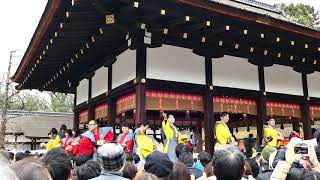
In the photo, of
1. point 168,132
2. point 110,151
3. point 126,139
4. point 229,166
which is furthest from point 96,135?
point 229,166

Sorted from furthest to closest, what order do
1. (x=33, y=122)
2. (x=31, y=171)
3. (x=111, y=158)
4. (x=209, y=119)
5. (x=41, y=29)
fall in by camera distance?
(x=33, y=122)
(x=209, y=119)
(x=41, y=29)
(x=111, y=158)
(x=31, y=171)

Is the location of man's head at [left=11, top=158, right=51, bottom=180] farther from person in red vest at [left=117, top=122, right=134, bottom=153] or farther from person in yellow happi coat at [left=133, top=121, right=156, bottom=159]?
person in red vest at [left=117, top=122, right=134, bottom=153]

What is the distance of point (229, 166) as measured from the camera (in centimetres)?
229

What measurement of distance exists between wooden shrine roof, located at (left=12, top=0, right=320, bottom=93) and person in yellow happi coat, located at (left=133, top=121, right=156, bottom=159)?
2.17 m

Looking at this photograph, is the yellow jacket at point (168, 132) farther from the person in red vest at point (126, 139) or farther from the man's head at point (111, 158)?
the man's head at point (111, 158)

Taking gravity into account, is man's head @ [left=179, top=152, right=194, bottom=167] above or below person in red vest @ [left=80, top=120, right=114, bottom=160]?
below

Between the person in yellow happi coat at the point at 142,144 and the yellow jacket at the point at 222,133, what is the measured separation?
5.55ft

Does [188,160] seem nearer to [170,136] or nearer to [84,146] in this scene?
[170,136]

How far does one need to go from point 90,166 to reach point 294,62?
9159mm

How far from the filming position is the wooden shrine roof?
720 cm

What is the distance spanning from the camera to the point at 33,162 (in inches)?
79.6

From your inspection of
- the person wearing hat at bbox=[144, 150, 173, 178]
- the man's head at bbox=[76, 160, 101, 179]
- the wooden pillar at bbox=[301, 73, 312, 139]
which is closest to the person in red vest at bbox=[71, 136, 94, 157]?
the man's head at bbox=[76, 160, 101, 179]

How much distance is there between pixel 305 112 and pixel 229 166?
31.8 ft

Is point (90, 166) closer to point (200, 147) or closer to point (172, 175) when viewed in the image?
point (172, 175)
